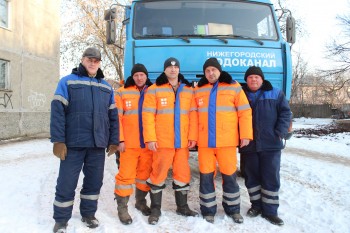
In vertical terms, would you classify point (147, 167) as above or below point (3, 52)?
below

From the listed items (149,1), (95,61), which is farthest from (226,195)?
(149,1)

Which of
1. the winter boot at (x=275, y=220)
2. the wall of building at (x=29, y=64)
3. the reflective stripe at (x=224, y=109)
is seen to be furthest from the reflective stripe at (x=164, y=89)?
the wall of building at (x=29, y=64)

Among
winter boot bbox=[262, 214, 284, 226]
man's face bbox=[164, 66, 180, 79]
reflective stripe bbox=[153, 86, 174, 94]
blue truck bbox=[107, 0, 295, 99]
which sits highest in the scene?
blue truck bbox=[107, 0, 295, 99]

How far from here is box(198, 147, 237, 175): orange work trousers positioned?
3.99m

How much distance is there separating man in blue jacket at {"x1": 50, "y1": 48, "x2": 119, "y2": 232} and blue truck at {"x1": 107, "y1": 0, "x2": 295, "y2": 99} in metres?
1.34

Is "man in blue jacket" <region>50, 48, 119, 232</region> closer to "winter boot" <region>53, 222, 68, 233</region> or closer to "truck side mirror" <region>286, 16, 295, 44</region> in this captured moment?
"winter boot" <region>53, 222, 68, 233</region>

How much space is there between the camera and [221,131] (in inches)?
154

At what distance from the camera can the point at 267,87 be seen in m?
4.25

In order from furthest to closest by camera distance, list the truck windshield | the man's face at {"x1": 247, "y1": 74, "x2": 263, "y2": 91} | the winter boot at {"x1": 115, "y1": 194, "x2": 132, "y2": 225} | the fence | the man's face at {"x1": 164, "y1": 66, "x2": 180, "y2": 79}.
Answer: the fence, the truck windshield, the man's face at {"x1": 247, "y1": 74, "x2": 263, "y2": 91}, the man's face at {"x1": 164, "y1": 66, "x2": 180, "y2": 79}, the winter boot at {"x1": 115, "y1": 194, "x2": 132, "y2": 225}

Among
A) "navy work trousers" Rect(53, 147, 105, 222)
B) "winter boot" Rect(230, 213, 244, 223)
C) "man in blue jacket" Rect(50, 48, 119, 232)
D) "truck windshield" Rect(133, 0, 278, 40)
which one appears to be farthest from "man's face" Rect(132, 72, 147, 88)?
"winter boot" Rect(230, 213, 244, 223)

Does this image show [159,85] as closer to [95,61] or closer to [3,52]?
[95,61]

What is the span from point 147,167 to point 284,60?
9.04 ft

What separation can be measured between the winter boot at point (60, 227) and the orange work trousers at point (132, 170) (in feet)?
2.44

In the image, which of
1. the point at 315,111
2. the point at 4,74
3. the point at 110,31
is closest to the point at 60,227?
the point at 110,31
